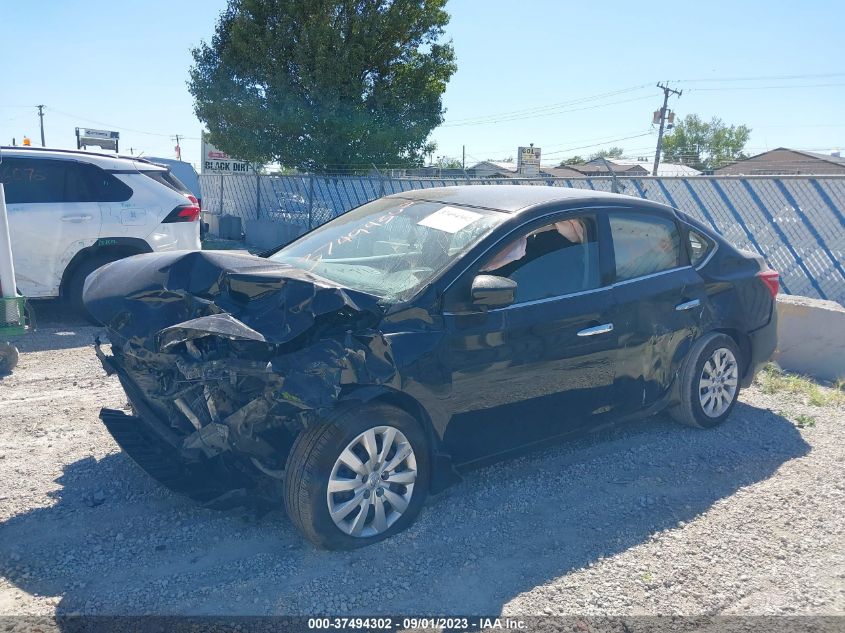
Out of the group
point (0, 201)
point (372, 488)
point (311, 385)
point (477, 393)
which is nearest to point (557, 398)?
point (477, 393)

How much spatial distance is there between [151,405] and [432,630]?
1.96 m

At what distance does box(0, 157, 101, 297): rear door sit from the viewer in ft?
25.4

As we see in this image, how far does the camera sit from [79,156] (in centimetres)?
808

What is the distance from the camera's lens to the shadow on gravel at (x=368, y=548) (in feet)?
10.6

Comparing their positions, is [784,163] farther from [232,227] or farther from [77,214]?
[77,214]

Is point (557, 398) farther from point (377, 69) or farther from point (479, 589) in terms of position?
point (377, 69)

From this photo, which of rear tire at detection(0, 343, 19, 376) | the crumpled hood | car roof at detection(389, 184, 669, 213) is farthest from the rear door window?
rear tire at detection(0, 343, 19, 376)

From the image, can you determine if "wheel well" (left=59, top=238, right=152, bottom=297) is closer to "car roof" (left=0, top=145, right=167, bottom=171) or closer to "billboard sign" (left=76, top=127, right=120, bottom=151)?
"car roof" (left=0, top=145, right=167, bottom=171)

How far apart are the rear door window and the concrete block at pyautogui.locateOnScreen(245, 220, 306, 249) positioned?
11961mm

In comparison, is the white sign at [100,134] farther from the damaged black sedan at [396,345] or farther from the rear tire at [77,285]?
the damaged black sedan at [396,345]

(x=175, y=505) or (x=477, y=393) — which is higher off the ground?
(x=477, y=393)

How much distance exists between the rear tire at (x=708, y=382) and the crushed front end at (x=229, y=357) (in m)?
2.58

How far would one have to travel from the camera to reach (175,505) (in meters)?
4.02

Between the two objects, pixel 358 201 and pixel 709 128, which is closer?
pixel 358 201
